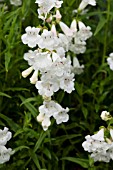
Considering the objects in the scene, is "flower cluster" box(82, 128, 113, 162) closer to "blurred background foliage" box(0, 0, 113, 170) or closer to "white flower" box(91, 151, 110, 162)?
"white flower" box(91, 151, 110, 162)

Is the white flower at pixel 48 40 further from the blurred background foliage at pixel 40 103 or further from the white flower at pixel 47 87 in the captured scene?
the blurred background foliage at pixel 40 103

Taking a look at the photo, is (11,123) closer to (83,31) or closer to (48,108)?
(48,108)

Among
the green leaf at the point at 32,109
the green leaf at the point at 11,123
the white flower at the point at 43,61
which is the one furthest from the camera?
the green leaf at the point at 11,123

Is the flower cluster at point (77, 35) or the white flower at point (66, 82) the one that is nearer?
the white flower at point (66, 82)

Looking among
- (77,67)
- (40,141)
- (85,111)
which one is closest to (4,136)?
(40,141)

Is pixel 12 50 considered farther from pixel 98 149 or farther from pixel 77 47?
pixel 98 149

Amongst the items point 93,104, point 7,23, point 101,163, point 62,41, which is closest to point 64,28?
point 62,41

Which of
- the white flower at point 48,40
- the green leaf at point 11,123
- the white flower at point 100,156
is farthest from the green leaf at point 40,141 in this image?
the white flower at point 48,40
